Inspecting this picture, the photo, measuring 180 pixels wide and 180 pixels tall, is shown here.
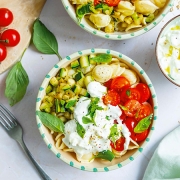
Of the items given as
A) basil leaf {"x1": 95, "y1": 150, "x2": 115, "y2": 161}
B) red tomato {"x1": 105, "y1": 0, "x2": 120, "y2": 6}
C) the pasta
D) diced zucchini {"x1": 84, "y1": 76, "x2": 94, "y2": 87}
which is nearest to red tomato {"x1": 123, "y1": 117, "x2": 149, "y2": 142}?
basil leaf {"x1": 95, "y1": 150, "x2": 115, "y2": 161}

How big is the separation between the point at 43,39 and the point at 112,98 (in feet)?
1.84

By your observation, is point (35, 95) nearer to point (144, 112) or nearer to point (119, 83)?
point (119, 83)

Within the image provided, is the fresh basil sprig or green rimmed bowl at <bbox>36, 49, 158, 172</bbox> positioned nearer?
green rimmed bowl at <bbox>36, 49, 158, 172</bbox>

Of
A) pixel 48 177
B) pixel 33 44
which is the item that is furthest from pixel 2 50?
pixel 48 177

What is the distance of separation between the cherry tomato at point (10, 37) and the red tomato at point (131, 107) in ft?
2.40

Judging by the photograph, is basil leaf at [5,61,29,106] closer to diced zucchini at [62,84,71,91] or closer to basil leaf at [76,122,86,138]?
diced zucchini at [62,84,71,91]

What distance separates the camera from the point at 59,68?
200 centimetres

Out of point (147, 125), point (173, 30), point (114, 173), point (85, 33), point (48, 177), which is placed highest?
point (85, 33)

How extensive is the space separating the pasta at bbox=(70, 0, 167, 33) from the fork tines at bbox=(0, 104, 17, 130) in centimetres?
71

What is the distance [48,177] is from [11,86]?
583 mm

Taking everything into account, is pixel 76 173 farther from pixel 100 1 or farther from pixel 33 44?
pixel 100 1

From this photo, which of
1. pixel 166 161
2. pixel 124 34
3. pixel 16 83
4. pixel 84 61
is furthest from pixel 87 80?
pixel 166 161

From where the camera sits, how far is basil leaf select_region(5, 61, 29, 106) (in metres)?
2.15

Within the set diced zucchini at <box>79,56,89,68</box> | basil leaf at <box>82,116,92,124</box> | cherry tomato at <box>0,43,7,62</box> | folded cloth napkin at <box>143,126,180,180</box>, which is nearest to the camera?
basil leaf at <box>82,116,92,124</box>
